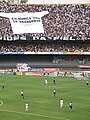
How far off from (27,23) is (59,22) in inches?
322

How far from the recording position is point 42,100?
5122cm

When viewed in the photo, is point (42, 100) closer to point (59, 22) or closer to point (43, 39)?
point (43, 39)

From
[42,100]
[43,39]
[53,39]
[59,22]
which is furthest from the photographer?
[59,22]

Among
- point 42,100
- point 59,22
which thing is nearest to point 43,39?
point 59,22

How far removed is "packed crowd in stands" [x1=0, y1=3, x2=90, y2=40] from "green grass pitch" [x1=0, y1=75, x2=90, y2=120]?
82.1ft

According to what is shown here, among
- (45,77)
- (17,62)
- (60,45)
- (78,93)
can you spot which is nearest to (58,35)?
Answer: (60,45)

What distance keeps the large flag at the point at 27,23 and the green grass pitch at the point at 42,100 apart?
26.5 metres

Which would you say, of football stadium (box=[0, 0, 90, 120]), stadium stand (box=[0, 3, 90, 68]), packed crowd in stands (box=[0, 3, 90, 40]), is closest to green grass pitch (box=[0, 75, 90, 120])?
football stadium (box=[0, 0, 90, 120])

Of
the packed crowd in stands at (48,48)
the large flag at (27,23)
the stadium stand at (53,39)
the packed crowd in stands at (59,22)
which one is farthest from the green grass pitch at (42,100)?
the large flag at (27,23)

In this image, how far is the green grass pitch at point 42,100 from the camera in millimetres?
41531

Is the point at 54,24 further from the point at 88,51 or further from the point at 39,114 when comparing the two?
the point at 39,114

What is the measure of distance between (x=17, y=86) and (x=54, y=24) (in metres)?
37.5

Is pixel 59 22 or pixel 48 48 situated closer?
pixel 48 48

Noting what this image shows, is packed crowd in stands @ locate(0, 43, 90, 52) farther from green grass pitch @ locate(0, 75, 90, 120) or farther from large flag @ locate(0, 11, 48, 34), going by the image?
green grass pitch @ locate(0, 75, 90, 120)
